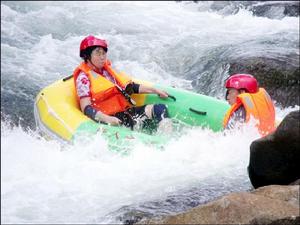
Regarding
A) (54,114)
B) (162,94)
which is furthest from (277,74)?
(54,114)

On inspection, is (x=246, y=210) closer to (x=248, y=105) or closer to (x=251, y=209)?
(x=251, y=209)

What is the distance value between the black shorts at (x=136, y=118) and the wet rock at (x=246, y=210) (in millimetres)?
3056

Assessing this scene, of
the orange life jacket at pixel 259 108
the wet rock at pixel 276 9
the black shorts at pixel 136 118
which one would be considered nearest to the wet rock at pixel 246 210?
the orange life jacket at pixel 259 108

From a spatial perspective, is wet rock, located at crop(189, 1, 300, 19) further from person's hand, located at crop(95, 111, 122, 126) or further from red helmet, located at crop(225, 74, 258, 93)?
person's hand, located at crop(95, 111, 122, 126)

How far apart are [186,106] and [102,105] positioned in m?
0.93

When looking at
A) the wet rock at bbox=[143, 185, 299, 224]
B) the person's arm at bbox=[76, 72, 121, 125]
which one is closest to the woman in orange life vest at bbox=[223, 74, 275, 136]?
the person's arm at bbox=[76, 72, 121, 125]

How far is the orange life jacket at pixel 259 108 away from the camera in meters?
5.04

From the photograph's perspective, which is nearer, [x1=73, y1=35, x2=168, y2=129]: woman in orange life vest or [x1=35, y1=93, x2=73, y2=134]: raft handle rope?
[x1=35, y1=93, x2=73, y2=134]: raft handle rope

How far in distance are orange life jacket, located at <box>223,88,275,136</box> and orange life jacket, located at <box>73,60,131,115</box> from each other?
1349mm

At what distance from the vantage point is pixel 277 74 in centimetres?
788

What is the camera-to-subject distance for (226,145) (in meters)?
5.23

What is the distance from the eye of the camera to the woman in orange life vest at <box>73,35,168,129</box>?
230 inches

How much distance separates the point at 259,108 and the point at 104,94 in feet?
5.58

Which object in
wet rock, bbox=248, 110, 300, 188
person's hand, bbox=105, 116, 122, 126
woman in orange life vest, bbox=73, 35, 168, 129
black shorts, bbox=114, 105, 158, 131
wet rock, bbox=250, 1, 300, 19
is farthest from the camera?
wet rock, bbox=250, 1, 300, 19
